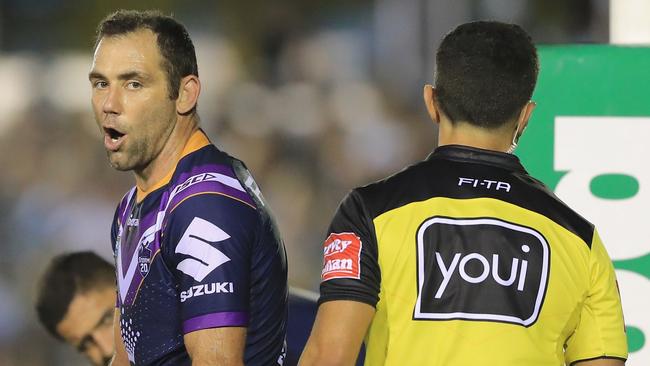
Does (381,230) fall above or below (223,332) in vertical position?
above

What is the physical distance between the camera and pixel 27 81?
6465 millimetres

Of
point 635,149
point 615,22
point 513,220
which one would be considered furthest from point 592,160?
point 513,220

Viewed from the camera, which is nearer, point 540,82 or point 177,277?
point 177,277

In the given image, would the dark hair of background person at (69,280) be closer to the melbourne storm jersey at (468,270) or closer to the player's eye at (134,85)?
the player's eye at (134,85)

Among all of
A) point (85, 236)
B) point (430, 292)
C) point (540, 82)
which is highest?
point (540, 82)

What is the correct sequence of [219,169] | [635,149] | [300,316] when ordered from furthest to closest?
1. [300,316]
2. [635,149]
3. [219,169]

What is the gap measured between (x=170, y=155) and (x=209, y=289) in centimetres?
51

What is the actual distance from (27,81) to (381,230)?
4.55 meters

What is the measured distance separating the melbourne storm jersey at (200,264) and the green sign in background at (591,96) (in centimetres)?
89

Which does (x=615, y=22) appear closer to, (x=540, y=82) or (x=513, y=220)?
(x=540, y=82)

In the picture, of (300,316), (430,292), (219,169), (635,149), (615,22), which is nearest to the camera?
(430,292)

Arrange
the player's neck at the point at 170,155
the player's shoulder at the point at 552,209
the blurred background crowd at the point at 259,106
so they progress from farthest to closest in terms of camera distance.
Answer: the blurred background crowd at the point at 259,106
the player's neck at the point at 170,155
the player's shoulder at the point at 552,209

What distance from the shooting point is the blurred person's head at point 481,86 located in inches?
95.4

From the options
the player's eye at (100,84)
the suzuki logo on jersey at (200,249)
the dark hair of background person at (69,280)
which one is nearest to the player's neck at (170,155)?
the player's eye at (100,84)
